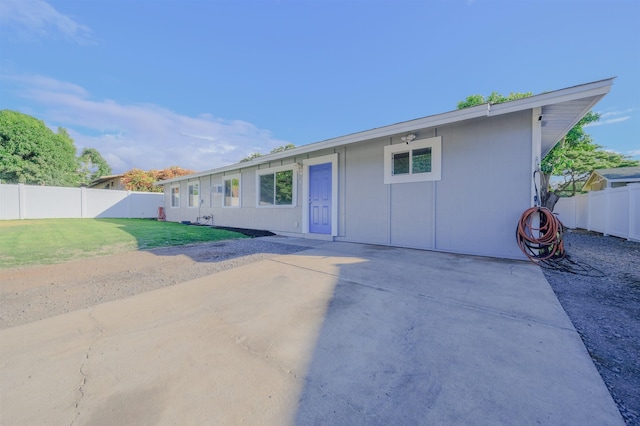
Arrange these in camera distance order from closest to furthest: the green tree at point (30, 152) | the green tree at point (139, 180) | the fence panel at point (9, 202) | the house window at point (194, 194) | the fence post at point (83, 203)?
the house window at point (194, 194) → the fence panel at point (9, 202) → the fence post at point (83, 203) → the green tree at point (30, 152) → the green tree at point (139, 180)

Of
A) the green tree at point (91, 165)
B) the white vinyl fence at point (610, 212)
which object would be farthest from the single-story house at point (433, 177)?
the green tree at point (91, 165)

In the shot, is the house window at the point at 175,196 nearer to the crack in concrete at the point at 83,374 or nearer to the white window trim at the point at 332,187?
the white window trim at the point at 332,187

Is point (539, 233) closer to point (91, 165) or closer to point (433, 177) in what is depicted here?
point (433, 177)

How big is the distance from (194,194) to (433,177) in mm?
12695

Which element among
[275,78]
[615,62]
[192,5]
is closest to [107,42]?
[192,5]

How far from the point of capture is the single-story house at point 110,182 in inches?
999

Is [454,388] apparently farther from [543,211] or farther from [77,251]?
[77,251]

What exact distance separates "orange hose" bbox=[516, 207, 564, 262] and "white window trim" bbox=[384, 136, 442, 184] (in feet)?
Answer: 5.76

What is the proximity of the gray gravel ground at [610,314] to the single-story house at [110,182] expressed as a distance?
105 ft

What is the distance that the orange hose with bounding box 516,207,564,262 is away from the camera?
4.30m

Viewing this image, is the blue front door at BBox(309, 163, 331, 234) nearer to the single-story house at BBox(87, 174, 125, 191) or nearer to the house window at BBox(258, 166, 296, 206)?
the house window at BBox(258, 166, 296, 206)

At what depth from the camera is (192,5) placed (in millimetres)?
8273

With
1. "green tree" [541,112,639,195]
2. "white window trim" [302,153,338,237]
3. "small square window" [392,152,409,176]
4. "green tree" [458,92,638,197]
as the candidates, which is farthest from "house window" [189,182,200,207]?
"green tree" [541,112,639,195]

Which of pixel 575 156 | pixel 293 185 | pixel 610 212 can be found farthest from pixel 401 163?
pixel 575 156
